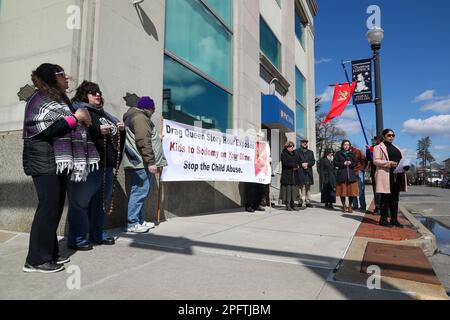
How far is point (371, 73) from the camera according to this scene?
8883mm

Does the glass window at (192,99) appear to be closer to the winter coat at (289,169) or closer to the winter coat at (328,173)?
the winter coat at (289,169)

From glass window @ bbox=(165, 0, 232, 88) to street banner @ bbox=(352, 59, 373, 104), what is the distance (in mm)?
3431

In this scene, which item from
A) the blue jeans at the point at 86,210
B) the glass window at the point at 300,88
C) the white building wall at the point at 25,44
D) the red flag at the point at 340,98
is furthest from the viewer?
the glass window at the point at 300,88

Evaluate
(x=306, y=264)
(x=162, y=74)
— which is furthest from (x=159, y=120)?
(x=306, y=264)

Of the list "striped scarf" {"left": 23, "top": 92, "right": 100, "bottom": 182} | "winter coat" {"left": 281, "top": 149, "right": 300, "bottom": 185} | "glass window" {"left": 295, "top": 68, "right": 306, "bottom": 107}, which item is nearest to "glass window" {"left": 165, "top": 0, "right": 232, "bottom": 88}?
"winter coat" {"left": 281, "top": 149, "right": 300, "bottom": 185}

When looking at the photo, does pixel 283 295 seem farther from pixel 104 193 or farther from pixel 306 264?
pixel 104 193

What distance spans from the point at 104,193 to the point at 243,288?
2130 mm

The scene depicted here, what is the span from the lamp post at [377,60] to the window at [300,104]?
29.2 ft

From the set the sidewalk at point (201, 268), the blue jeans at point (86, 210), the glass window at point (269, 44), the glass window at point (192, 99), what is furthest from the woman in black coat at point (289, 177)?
the blue jeans at point (86, 210)

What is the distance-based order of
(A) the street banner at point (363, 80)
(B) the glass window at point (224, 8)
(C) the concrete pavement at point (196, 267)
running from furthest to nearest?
(B) the glass window at point (224, 8) < (A) the street banner at point (363, 80) < (C) the concrete pavement at point (196, 267)

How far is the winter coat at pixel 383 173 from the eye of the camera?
591 cm

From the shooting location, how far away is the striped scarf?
9.32 ft

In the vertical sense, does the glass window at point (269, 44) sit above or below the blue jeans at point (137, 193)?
above

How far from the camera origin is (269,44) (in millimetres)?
13398
